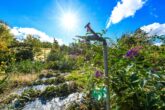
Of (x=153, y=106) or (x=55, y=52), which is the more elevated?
(x=55, y=52)

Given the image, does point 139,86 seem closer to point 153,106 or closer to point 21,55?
point 153,106

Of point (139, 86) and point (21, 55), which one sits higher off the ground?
point (21, 55)

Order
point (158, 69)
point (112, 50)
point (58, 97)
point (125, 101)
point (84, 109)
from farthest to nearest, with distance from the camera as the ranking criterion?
point (58, 97) < point (84, 109) < point (112, 50) < point (158, 69) < point (125, 101)

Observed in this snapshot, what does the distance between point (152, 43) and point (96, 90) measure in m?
1.08

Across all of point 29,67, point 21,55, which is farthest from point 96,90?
point 21,55

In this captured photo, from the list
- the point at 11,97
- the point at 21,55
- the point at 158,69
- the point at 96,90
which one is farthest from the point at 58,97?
the point at 21,55

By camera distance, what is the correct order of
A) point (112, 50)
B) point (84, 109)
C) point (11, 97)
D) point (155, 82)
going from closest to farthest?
point (155, 82), point (112, 50), point (84, 109), point (11, 97)

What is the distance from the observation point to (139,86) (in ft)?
10.4

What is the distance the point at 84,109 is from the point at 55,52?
49.2ft

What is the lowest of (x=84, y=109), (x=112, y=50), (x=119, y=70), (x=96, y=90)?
(x=84, y=109)

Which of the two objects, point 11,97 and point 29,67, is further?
point 29,67

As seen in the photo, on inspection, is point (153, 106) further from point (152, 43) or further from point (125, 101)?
point (152, 43)

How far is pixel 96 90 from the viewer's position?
13.1ft

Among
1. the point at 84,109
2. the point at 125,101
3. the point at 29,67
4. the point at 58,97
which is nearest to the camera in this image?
the point at 125,101
